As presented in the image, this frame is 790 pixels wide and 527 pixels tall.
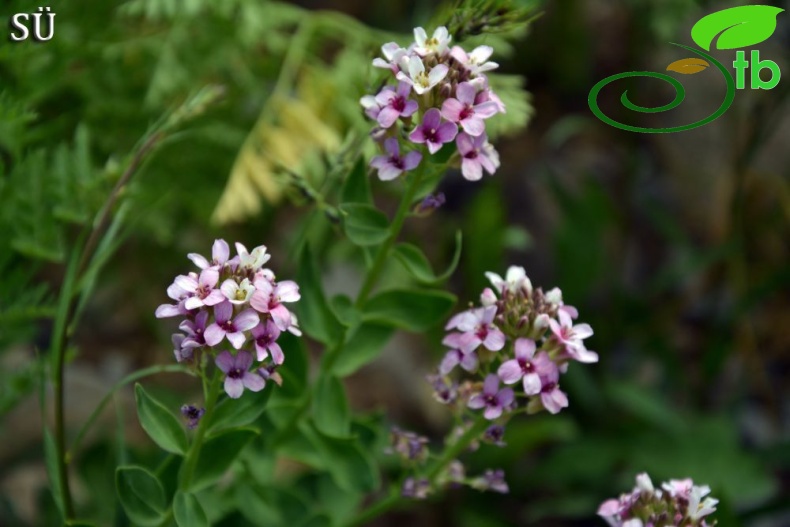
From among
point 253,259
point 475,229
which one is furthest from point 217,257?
point 475,229

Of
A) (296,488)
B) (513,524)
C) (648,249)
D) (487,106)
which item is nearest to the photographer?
(487,106)

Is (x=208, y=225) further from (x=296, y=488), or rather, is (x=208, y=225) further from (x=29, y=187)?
(x=296, y=488)

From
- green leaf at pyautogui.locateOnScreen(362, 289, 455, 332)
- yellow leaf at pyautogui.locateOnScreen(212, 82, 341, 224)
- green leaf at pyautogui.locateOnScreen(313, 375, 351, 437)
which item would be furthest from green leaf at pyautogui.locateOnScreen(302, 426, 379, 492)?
yellow leaf at pyautogui.locateOnScreen(212, 82, 341, 224)

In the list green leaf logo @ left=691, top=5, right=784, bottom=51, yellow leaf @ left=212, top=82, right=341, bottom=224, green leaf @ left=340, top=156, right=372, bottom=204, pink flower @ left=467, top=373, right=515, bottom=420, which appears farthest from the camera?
yellow leaf @ left=212, top=82, right=341, bottom=224

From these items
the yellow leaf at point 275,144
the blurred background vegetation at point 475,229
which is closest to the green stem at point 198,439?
the blurred background vegetation at point 475,229

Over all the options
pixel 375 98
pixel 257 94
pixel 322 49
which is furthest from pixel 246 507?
pixel 322 49

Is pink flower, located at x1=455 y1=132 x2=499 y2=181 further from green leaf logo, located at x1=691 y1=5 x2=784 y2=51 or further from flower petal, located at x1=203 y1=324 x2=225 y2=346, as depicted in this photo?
green leaf logo, located at x1=691 y1=5 x2=784 y2=51

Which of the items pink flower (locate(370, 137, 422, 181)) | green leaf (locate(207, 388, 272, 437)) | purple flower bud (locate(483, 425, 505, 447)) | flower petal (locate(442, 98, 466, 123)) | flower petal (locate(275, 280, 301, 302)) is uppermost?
flower petal (locate(442, 98, 466, 123))

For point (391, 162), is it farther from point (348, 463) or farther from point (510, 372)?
point (348, 463)
